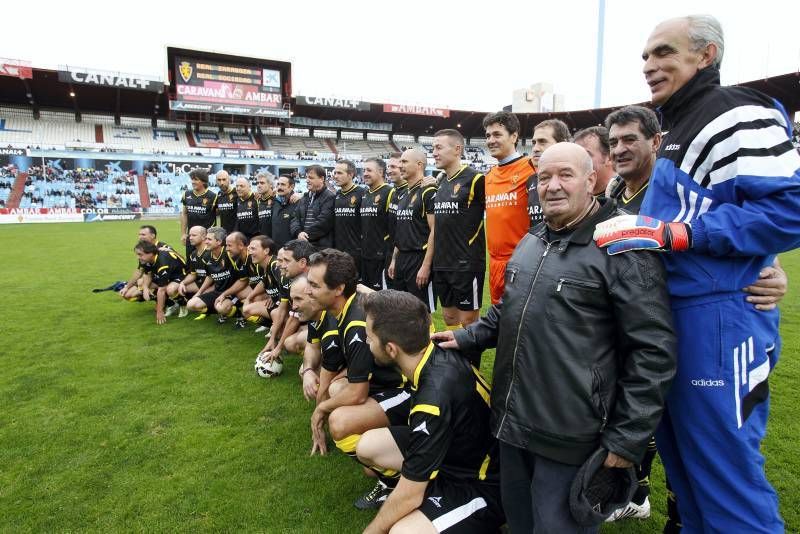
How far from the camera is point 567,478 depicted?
181 cm

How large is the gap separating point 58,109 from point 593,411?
51.3 metres

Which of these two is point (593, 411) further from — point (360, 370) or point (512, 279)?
point (360, 370)

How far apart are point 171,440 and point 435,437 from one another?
105 inches

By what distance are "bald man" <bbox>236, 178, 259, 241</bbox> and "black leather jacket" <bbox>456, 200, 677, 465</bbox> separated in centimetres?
670

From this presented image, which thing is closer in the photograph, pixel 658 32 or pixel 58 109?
pixel 658 32

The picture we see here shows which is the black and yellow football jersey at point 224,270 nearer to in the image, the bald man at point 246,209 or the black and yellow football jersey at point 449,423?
the bald man at point 246,209

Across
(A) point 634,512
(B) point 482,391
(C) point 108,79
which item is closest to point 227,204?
(B) point 482,391

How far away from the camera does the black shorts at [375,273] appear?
6312mm

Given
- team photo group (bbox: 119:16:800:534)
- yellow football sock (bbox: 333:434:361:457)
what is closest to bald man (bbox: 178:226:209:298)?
yellow football sock (bbox: 333:434:361:457)

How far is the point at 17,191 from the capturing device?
32875mm

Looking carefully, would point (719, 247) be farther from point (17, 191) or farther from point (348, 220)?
point (17, 191)

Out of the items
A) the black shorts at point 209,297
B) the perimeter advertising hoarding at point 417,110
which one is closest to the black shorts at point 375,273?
the black shorts at point 209,297

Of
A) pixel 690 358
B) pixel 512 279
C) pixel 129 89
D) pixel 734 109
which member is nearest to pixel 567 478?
pixel 690 358

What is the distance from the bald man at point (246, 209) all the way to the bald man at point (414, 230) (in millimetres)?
3394
